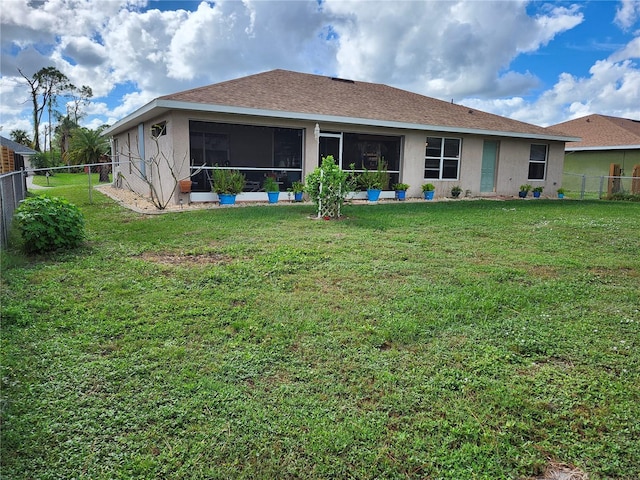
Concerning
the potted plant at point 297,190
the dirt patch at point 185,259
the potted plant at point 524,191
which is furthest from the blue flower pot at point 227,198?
the potted plant at point 524,191

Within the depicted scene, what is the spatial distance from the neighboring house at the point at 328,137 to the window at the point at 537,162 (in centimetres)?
4

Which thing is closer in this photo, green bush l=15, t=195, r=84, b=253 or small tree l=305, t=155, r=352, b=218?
green bush l=15, t=195, r=84, b=253

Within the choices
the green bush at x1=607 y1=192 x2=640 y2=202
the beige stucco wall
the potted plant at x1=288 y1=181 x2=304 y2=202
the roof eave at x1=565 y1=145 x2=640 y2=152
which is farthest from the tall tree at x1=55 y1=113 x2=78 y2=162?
the green bush at x1=607 y1=192 x2=640 y2=202

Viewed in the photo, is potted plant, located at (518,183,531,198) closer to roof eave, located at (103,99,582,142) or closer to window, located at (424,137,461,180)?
roof eave, located at (103,99,582,142)

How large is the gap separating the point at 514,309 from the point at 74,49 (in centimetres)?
1323

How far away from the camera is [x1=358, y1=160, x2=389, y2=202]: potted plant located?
519 inches

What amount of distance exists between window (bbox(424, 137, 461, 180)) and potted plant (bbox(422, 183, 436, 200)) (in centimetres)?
70

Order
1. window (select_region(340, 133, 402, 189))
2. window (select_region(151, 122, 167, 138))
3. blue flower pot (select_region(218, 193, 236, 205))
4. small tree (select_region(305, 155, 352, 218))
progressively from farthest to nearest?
window (select_region(340, 133, 402, 189)), window (select_region(151, 122, 167, 138)), blue flower pot (select_region(218, 193, 236, 205)), small tree (select_region(305, 155, 352, 218))

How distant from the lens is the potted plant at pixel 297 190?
40.3 ft

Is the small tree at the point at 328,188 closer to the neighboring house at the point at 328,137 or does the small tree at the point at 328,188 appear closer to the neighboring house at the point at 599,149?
the neighboring house at the point at 328,137

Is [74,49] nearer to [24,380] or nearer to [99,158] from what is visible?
[24,380]

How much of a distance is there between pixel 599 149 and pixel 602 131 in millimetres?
1796

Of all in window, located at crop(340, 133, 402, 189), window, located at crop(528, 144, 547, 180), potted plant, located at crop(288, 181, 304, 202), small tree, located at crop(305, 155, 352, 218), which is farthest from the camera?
window, located at crop(528, 144, 547, 180)

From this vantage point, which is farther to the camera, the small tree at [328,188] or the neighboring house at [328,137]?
the neighboring house at [328,137]
